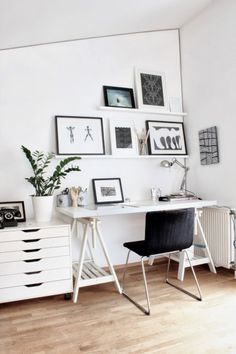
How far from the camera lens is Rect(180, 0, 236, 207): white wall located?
9.67 ft

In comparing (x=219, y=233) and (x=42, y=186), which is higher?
(x=42, y=186)

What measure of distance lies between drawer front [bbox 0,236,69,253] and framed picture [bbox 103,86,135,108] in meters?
1.50

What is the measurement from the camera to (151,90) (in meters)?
3.46

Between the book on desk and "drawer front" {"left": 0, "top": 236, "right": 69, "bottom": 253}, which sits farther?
the book on desk

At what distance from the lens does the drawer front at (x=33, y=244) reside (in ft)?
7.74

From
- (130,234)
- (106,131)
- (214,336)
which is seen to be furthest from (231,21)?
(214,336)

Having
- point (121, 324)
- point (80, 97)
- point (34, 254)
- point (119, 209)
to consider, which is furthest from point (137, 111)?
point (121, 324)

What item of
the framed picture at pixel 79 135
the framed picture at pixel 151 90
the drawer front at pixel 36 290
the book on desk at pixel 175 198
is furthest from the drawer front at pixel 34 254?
the framed picture at pixel 151 90

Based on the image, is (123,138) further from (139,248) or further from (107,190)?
(139,248)

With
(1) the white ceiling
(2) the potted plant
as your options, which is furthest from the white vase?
(1) the white ceiling

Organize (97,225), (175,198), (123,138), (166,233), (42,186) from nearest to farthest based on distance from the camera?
(166,233), (97,225), (42,186), (175,198), (123,138)

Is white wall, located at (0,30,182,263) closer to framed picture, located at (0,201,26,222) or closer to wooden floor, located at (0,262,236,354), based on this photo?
framed picture, located at (0,201,26,222)

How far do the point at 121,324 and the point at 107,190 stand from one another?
138 centimetres

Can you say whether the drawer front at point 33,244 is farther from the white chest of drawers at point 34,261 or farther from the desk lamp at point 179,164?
the desk lamp at point 179,164
